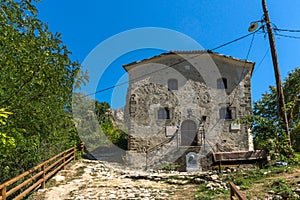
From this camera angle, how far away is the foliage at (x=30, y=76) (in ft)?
14.6

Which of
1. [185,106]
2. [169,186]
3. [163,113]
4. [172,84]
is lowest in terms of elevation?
[169,186]

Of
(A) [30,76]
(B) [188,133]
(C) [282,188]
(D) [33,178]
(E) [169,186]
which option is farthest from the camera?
(B) [188,133]

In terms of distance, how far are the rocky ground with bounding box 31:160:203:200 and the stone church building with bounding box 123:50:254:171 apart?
471 centimetres

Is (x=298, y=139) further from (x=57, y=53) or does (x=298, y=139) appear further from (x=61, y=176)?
(x=57, y=53)

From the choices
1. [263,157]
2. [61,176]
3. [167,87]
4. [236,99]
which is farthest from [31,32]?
[236,99]

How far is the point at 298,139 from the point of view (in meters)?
13.8

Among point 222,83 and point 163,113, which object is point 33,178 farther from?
point 222,83

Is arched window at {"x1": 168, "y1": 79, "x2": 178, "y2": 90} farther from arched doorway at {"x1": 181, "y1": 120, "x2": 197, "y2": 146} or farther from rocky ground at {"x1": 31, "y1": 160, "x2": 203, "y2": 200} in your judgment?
rocky ground at {"x1": 31, "y1": 160, "x2": 203, "y2": 200}

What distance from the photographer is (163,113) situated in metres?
15.6

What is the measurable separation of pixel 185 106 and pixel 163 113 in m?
1.52

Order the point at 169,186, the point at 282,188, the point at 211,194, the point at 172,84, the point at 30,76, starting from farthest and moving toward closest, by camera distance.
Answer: the point at 172,84 < the point at 169,186 < the point at 211,194 < the point at 282,188 < the point at 30,76

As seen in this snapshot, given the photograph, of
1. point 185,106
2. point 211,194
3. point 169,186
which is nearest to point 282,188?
point 211,194

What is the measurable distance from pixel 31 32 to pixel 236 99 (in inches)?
537

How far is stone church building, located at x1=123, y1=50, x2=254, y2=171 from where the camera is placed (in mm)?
14820
